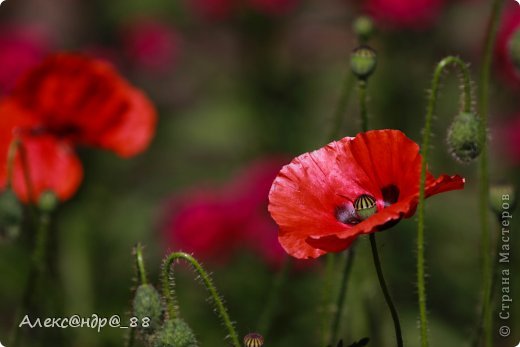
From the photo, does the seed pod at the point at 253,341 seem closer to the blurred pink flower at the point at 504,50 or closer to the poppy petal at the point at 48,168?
the poppy petal at the point at 48,168

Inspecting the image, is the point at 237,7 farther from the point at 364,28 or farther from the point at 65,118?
the point at 364,28

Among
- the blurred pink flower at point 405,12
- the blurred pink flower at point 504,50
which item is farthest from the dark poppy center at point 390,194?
the blurred pink flower at point 405,12

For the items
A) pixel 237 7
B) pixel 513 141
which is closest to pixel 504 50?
pixel 513 141

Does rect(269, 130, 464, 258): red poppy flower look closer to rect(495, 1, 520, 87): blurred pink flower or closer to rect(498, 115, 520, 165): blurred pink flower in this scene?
rect(495, 1, 520, 87): blurred pink flower

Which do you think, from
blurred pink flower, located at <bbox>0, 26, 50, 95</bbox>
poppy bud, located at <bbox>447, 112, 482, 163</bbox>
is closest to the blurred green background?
blurred pink flower, located at <bbox>0, 26, 50, 95</bbox>

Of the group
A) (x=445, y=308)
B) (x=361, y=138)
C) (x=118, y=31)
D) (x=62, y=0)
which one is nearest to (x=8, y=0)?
(x=62, y=0)
